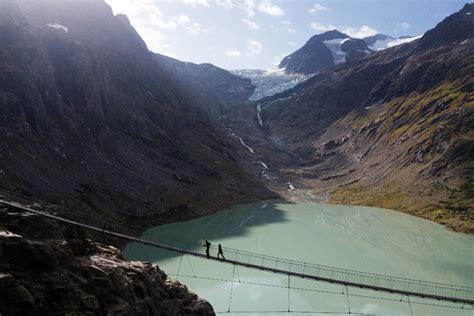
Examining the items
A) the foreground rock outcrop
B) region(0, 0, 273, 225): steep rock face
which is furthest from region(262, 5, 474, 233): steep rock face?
the foreground rock outcrop

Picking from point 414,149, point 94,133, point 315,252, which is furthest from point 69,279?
point 414,149

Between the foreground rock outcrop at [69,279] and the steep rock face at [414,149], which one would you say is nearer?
the foreground rock outcrop at [69,279]

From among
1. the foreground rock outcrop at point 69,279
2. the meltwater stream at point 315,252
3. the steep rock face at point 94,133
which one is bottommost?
the foreground rock outcrop at point 69,279

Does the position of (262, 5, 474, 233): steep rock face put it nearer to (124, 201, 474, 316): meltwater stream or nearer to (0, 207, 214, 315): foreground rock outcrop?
(124, 201, 474, 316): meltwater stream

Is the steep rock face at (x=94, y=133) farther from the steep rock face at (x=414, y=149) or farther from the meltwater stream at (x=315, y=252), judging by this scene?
the steep rock face at (x=414, y=149)

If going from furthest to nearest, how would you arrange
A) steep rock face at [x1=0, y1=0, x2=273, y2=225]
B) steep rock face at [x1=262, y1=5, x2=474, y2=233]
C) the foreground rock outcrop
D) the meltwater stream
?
steep rock face at [x1=262, y1=5, x2=474, y2=233] → steep rock face at [x1=0, y1=0, x2=273, y2=225] → the meltwater stream → the foreground rock outcrop

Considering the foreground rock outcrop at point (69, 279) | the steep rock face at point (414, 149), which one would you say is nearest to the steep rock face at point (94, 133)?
the steep rock face at point (414, 149)

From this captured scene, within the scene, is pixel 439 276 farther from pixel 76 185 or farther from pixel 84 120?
pixel 84 120
